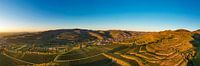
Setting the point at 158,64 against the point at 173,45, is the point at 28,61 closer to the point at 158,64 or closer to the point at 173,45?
the point at 158,64

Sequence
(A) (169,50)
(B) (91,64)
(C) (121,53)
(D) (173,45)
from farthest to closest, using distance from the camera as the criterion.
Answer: (D) (173,45) → (A) (169,50) → (C) (121,53) → (B) (91,64)

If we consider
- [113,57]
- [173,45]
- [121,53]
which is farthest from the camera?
[173,45]

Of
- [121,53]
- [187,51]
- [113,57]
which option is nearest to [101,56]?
[113,57]

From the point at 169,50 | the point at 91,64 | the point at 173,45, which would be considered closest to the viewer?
the point at 91,64

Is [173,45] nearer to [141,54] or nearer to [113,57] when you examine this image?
[141,54]

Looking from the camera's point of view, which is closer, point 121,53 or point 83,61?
point 83,61

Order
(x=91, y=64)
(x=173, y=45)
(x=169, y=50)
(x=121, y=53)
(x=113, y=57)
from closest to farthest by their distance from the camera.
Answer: (x=91, y=64), (x=113, y=57), (x=121, y=53), (x=169, y=50), (x=173, y=45)

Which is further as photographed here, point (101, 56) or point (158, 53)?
point (158, 53)

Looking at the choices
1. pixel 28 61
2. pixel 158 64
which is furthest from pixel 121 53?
pixel 28 61
